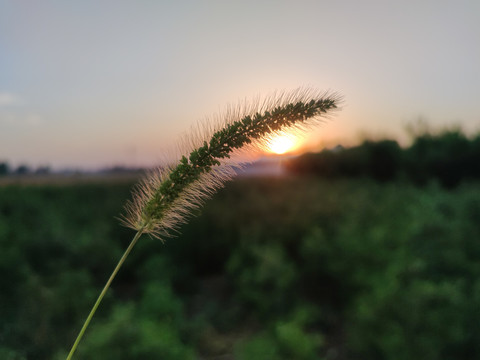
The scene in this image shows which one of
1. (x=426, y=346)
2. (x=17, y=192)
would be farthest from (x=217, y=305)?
(x=17, y=192)

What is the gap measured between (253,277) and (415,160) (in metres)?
10.9

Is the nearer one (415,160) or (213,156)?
(213,156)

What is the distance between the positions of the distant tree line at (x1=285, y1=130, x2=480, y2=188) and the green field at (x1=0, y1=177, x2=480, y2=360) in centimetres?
425

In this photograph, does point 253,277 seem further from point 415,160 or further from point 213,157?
point 415,160

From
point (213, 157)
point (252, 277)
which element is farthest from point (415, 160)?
point (213, 157)

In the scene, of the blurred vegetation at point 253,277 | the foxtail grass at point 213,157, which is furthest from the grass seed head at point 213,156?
the blurred vegetation at point 253,277

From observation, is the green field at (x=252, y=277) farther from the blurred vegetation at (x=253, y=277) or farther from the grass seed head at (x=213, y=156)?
the grass seed head at (x=213, y=156)

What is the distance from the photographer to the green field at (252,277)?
4.08 metres

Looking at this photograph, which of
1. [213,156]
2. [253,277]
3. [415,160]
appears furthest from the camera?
[415,160]

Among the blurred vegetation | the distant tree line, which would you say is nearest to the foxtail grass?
the blurred vegetation

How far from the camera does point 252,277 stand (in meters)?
6.49

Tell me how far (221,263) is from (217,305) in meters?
1.53

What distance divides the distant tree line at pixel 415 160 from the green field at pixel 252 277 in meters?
4.25

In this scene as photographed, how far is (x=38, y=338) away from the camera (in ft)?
11.3
